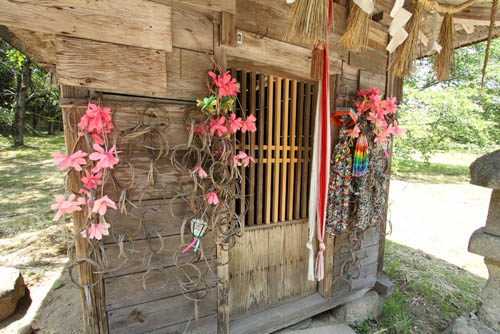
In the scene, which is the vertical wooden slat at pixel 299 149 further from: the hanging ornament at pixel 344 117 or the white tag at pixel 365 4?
the white tag at pixel 365 4

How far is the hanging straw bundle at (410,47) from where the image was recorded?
1.79 meters

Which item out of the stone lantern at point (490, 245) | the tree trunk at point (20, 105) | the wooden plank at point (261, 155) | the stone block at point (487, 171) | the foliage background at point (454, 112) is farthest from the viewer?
the tree trunk at point (20, 105)

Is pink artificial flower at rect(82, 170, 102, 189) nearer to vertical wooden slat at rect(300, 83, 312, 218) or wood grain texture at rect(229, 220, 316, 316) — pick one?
wood grain texture at rect(229, 220, 316, 316)

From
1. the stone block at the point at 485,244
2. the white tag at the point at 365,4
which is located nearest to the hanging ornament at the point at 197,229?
the white tag at the point at 365,4

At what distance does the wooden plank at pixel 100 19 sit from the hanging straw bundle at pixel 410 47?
1.81m

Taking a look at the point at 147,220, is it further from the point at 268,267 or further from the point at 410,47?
the point at 410,47

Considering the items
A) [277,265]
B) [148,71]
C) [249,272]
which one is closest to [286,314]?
[277,265]

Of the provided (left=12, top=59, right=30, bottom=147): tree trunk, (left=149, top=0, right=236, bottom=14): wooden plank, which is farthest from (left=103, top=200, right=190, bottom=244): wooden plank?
(left=12, top=59, right=30, bottom=147): tree trunk

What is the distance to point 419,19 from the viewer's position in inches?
70.9

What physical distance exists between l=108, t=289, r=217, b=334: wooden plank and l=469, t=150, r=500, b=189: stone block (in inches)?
80.0

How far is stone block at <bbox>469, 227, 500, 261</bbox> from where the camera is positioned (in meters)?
1.81

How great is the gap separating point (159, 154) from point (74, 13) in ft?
2.57

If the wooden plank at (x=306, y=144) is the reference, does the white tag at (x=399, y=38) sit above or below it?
above

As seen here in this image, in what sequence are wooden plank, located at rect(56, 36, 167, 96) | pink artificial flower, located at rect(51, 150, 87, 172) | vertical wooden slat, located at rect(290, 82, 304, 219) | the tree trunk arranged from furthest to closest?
the tree trunk → vertical wooden slat, located at rect(290, 82, 304, 219) → wooden plank, located at rect(56, 36, 167, 96) → pink artificial flower, located at rect(51, 150, 87, 172)
